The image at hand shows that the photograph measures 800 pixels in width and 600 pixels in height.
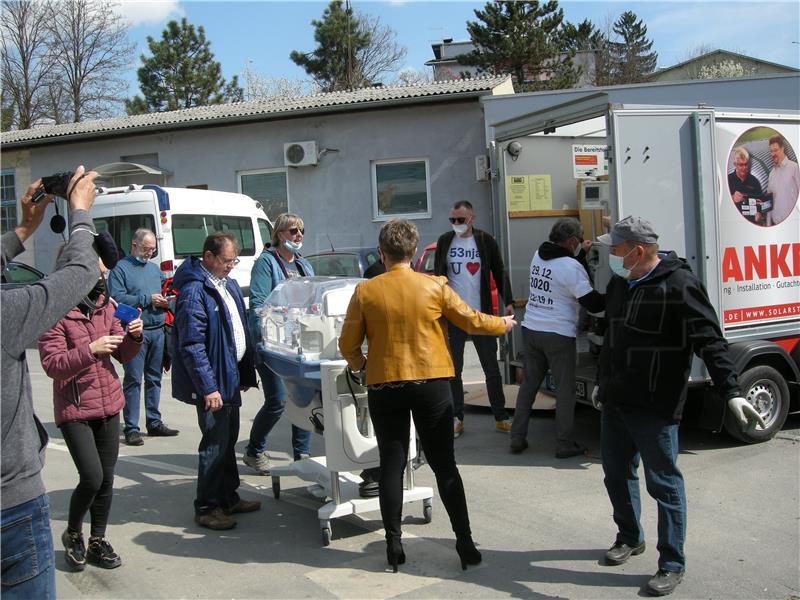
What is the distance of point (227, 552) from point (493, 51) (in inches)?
1200

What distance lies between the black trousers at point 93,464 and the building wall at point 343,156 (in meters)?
13.8

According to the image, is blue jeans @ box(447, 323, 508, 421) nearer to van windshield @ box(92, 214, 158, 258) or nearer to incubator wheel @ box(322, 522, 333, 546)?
incubator wheel @ box(322, 522, 333, 546)

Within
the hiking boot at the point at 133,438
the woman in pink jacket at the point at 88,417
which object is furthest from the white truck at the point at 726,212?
the hiking boot at the point at 133,438

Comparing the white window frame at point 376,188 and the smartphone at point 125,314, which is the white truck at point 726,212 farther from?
the white window frame at point 376,188

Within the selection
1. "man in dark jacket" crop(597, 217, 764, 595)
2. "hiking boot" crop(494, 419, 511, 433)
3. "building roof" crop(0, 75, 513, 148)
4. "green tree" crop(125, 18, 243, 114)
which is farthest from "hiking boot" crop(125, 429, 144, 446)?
"green tree" crop(125, 18, 243, 114)

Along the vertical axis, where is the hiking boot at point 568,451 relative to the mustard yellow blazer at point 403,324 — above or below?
below

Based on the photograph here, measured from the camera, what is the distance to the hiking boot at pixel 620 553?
4184 millimetres

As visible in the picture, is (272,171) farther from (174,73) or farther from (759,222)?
(174,73)

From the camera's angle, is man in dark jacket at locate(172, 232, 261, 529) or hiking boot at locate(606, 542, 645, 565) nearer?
hiking boot at locate(606, 542, 645, 565)

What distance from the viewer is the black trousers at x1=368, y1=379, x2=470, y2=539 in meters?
4.07

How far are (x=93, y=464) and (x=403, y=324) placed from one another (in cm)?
185

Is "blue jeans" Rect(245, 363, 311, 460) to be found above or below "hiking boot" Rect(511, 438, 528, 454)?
above

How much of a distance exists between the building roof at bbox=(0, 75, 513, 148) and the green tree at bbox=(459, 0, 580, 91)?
1230 centimetres

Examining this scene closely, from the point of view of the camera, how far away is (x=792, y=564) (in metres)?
4.15
